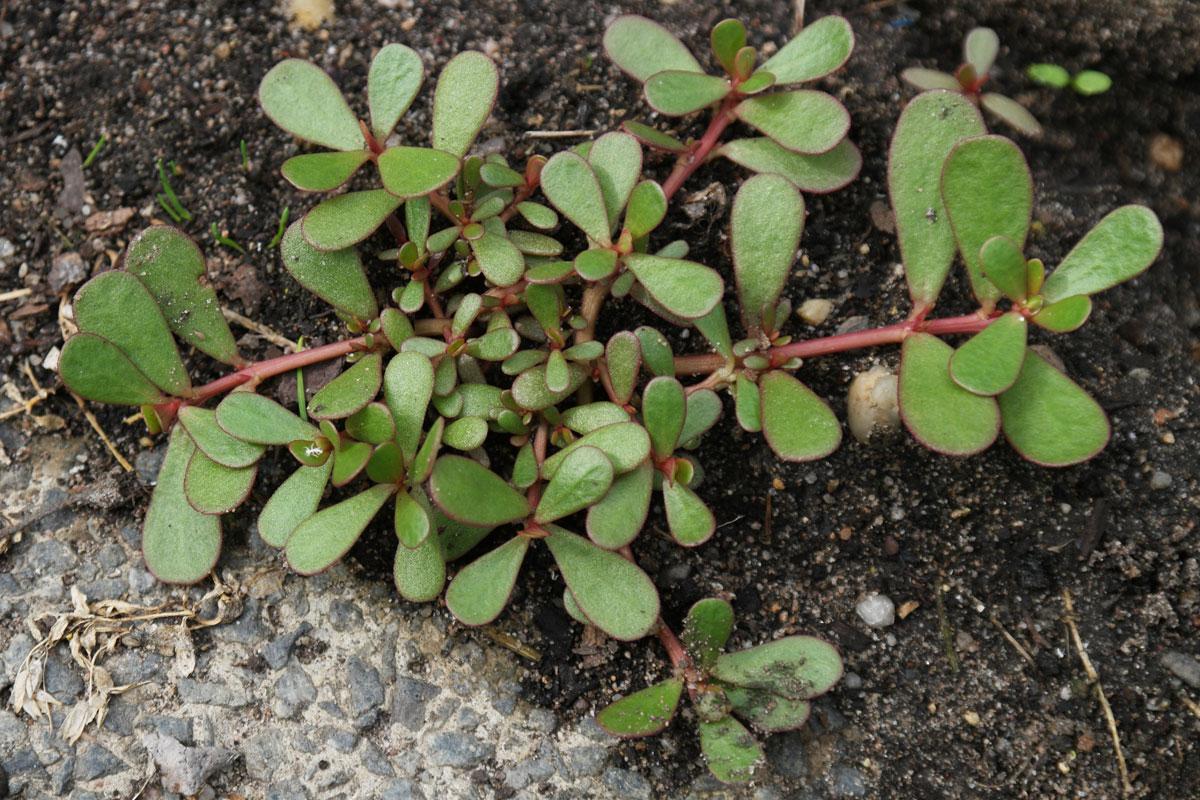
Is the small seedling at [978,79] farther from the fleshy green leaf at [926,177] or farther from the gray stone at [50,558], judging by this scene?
the gray stone at [50,558]

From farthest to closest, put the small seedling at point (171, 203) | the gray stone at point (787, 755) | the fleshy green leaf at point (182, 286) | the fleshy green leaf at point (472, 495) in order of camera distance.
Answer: the small seedling at point (171, 203), the fleshy green leaf at point (182, 286), the gray stone at point (787, 755), the fleshy green leaf at point (472, 495)

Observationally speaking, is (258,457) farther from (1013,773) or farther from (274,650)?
(1013,773)

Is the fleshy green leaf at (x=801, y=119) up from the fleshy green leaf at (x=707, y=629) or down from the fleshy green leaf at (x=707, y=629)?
up

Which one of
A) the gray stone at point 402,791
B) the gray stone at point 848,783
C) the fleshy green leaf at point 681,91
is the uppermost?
the fleshy green leaf at point 681,91

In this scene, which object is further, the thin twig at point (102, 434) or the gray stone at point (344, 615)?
the thin twig at point (102, 434)

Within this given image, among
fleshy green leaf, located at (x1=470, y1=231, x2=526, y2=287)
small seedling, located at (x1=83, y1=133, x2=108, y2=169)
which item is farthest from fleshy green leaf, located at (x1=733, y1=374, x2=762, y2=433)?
small seedling, located at (x1=83, y1=133, x2=108, y2=169)

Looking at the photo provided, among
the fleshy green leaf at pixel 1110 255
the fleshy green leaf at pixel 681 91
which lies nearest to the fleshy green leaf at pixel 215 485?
the fleshy green leaf at pixel 681 91

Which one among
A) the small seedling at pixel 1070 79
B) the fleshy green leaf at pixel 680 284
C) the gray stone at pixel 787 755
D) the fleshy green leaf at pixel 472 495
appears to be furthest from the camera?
the small seedling at pixel 1070 79

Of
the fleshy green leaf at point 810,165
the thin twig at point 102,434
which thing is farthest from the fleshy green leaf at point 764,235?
the thin twig at point 102,434
